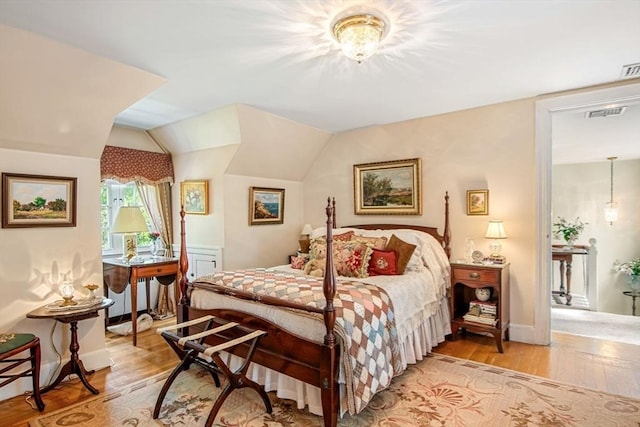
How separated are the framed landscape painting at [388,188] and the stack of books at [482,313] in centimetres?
126

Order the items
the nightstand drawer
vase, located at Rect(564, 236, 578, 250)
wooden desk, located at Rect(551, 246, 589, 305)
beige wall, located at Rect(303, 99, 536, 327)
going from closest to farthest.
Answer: the nightstand drawer < beige wall, located at Rect(303, 99, 536, 327) < wooden desk, located at Rect(551, 246, 589, 305) < vase, located at Rect(564, 236, 578, 250)

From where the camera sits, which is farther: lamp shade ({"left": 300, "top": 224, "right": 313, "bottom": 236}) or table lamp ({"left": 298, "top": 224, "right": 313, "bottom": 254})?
lamp shade ({"left": 300, "top": 224, "right": 313, "bottom": 236})

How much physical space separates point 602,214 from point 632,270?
101 cm

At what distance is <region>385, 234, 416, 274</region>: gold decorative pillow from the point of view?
132 inches

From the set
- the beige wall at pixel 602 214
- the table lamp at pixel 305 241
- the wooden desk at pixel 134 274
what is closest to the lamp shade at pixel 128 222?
the wooden desk at pixel 134 274

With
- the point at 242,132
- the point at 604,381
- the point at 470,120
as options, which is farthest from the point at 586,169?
the point at 242,132

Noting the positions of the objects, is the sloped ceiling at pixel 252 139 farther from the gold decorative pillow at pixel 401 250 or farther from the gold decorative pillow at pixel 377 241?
the gold decorative pillow at pixel 401 250

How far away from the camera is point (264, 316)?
2.47m

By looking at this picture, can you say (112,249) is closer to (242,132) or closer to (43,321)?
(43,321)

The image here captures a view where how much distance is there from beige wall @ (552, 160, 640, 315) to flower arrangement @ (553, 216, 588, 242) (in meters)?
0.08

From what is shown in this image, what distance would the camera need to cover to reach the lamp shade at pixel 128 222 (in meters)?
3.75

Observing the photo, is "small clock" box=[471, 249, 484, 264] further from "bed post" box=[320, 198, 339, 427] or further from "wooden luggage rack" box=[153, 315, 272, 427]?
"wooden luggage rack" box=[153, 315, 272, 427]

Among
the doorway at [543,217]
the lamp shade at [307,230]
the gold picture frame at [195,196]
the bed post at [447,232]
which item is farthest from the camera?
the lamp shade at [307,230]

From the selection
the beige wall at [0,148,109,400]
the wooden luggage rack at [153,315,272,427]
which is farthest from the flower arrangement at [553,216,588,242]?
the beige wall at [0,148,109,400]
